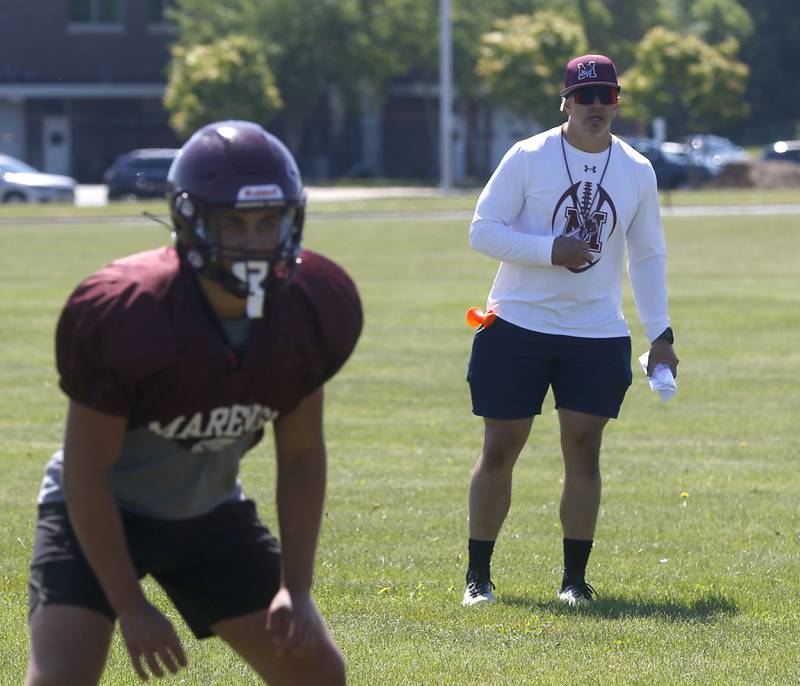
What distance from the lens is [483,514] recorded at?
607 centimetres

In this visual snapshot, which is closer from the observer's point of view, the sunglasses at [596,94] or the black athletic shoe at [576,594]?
the sunglasses at [596,94]

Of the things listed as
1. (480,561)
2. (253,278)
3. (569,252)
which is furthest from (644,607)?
(253,278)

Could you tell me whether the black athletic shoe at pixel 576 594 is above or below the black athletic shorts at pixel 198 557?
below

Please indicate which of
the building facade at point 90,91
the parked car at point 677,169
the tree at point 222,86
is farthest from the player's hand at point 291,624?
the building facade at point 90,91

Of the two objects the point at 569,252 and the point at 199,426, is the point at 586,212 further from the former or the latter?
the point at 199,426

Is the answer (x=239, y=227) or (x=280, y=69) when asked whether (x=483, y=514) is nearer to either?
(x=239, y=227)

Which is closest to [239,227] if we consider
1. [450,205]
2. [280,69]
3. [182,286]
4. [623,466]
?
[182,286]

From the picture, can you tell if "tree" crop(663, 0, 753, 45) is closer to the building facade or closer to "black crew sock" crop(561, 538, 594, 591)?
the building facade

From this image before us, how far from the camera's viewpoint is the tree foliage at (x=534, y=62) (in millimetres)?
53469

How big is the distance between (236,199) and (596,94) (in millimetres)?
2868

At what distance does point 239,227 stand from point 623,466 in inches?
243

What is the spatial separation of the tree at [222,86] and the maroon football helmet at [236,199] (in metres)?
51.8

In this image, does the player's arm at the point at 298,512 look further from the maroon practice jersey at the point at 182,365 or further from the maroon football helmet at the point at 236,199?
the maroon football helmet at the point at 236,199

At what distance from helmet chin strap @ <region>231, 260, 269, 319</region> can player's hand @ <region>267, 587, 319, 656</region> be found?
680mm
